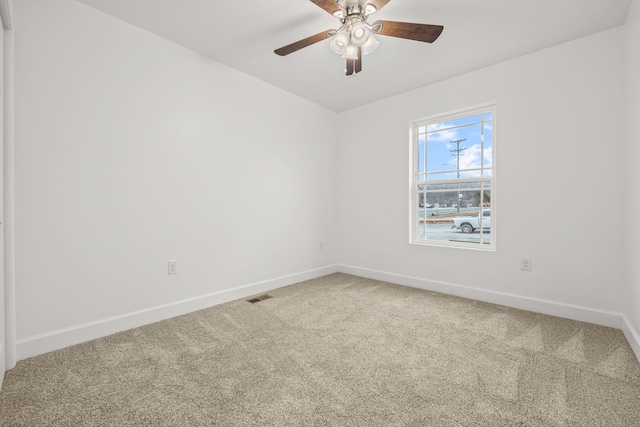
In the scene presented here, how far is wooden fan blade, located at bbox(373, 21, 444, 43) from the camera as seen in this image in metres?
1.81

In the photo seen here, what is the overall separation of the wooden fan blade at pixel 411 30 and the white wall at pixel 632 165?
1.43m

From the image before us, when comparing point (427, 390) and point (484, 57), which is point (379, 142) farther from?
point (427, 390)

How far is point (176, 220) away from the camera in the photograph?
103 inches

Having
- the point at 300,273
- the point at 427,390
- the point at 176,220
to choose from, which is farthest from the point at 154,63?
the point at 427,390

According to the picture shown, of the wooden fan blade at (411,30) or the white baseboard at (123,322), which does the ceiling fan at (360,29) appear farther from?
the white baseboard at (123,322)

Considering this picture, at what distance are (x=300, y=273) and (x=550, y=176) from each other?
9.54ft

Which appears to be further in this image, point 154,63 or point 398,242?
point 398,242

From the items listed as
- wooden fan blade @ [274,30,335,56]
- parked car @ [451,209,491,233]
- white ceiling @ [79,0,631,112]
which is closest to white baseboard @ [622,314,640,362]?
parked car @ [451,209,491,233]

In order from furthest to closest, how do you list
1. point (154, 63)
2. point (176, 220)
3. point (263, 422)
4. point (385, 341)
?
point (176, 220)
point (154, 63)
point (385, 341)
point (263, 422)

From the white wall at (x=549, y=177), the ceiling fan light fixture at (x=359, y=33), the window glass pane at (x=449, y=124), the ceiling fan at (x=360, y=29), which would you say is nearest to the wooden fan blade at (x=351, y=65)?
the ceiling fan at (x=360, y=29)

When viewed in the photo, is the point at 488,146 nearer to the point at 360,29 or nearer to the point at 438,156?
the point at 438,156

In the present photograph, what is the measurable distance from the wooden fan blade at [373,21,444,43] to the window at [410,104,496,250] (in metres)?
1.57

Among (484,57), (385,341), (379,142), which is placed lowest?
(385,341)

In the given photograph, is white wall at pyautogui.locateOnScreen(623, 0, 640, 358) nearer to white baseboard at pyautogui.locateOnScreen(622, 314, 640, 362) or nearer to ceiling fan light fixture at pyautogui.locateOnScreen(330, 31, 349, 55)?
white baseboard at pyautogui.locateOnScreen(622, 314, 640, 362)
